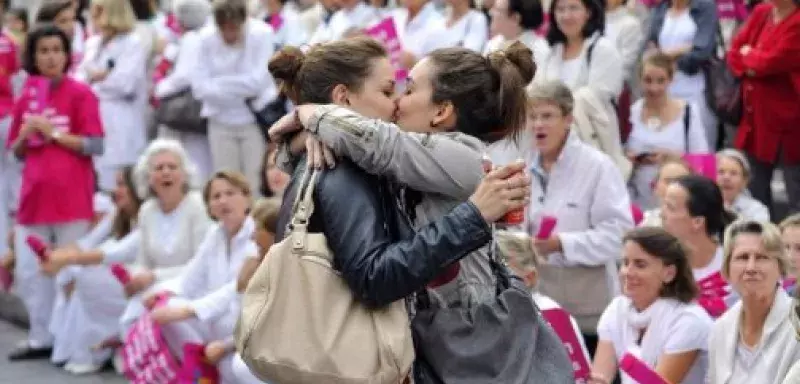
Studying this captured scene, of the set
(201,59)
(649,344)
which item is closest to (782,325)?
(649,344)

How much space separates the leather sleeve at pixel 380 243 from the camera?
383 cm

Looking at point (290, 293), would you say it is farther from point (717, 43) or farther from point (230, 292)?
point (717, 43)

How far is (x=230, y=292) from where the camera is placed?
8039 mm

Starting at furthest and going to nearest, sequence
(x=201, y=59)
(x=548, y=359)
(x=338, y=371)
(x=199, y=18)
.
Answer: (x=199, y=18)
(x=201, y=59)
(x=548, y=359)
(x=338, y=371)

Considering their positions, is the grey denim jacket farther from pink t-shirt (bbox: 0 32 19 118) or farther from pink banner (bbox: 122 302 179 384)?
pink t-shirt (bbox: 0 32 19 118)

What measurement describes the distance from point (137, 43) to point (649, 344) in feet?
22.0

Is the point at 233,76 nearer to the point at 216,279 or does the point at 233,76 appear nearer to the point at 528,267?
the point at 216,279

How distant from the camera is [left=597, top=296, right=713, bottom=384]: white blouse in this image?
21.4ft

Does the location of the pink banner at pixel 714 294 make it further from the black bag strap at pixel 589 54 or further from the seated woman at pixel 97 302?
the seated woman at pixel 97 302

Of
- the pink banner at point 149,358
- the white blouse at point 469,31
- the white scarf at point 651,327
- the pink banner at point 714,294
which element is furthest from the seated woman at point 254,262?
the white blouse at point 469,31

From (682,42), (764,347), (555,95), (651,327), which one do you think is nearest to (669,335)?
(651,327)

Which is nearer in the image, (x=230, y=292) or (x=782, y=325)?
(x=782, y=325)

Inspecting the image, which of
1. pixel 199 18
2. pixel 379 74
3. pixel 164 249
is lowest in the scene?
pixel 164 249

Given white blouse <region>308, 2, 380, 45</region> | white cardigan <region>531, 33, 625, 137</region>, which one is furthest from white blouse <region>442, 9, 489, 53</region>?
white cardigan <region>531, 33, 625, 137</region>
